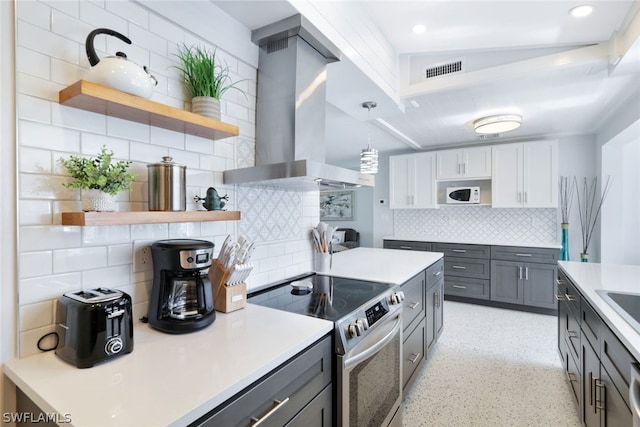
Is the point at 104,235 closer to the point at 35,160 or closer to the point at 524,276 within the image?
the point at 35,160

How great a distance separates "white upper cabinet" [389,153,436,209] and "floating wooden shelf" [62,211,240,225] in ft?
14.1

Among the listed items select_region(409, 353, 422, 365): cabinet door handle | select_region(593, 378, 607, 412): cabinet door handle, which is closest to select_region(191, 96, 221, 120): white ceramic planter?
select_region(409, 353, 422, 365): cabinet door handle

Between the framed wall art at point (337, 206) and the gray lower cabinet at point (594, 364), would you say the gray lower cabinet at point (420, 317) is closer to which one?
the gray lower cabinet at point (594, 364)

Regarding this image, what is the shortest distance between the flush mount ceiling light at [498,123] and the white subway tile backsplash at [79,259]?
12.5ft

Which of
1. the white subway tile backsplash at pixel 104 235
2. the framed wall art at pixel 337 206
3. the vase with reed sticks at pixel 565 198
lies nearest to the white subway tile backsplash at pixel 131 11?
the white subway tile backsplash at pixel 104 235

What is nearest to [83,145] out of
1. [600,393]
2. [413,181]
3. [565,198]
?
[600,393]

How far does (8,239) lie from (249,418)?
3.03 ft

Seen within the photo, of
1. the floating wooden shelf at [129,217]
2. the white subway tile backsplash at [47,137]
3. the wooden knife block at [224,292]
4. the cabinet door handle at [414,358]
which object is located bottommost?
the cabinet door handle at [414,358]

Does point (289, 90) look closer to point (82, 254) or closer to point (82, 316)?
point (82, 254)

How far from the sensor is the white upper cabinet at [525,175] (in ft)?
13.9

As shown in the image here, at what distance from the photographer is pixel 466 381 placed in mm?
2508

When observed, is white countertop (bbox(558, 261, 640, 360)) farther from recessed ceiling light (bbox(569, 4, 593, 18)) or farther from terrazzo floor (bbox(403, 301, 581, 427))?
recessed ceiling light (bbox(569, 4, 593, 18))

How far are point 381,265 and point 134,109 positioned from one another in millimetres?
2010

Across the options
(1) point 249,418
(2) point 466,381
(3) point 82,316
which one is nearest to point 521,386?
(2) point 466,381
